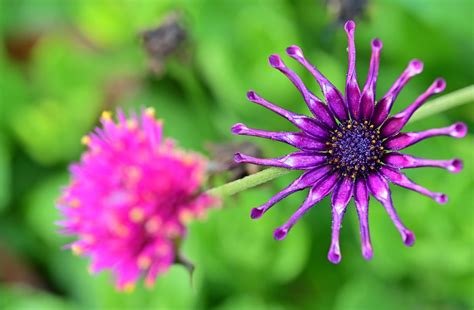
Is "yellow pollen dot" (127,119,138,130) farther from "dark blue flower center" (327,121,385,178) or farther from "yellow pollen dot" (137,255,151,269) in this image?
"dark blue flower center" (327,121,385,178)

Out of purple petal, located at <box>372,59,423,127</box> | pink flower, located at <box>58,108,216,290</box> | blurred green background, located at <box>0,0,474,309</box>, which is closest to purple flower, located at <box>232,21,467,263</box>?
purple petal, located at <box>372,59,423,127</box>

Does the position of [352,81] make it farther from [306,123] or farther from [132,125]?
[132,125]

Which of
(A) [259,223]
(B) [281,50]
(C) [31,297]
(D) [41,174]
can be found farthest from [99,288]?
(B) [281,50]

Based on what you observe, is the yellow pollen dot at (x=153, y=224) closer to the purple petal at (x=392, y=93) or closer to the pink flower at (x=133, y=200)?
the pink flower at (x=133, y=200)

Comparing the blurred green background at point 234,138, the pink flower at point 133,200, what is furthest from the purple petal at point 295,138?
the blurred green background at point 234,138

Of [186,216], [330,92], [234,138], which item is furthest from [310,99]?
[234,138]

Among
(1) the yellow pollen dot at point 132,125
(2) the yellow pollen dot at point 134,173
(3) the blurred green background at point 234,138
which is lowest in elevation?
(2) the yellow pollen dot at point 134,173

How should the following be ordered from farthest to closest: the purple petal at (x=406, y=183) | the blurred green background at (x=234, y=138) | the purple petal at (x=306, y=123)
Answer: the blurred green background at (x=234, y=138)
the purple petal at (x=306, y=123)
the purple petal at (x=406, y=183)

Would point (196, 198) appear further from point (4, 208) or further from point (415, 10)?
point (4, 208)
